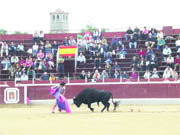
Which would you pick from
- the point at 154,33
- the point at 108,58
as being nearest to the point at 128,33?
the point at 154,33

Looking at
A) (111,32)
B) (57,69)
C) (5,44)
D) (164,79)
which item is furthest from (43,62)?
(164,79)

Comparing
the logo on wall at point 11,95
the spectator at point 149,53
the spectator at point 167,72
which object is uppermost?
the spectator at point 149,53

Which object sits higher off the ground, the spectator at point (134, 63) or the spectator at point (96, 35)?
the spectator at point (96, 35)

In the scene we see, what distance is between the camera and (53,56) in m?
23.1

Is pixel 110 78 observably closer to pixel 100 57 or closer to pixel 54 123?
pixel 100 57

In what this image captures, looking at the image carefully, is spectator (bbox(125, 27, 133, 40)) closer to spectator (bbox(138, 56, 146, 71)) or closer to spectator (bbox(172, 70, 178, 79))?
spectator (bbox(138, 56, 146, 71))

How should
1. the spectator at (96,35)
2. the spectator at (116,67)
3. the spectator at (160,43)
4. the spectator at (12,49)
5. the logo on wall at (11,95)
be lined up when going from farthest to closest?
the spectator at (96,35) → the spectator at (12,49) → the spectator at (160,43) → the spectator at (116,67) → the logo on wall at (11,95)

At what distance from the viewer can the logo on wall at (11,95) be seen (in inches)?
820

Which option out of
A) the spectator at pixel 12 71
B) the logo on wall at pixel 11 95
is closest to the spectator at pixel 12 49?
the spectator at pixel 12 71

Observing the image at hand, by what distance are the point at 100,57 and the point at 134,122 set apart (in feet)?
36.6

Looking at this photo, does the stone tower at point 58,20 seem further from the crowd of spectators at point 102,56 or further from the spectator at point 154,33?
the spectator at point 154,33

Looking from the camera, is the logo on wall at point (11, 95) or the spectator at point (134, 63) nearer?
the logo on wall at point (11, 95)

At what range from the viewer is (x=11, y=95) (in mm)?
20875

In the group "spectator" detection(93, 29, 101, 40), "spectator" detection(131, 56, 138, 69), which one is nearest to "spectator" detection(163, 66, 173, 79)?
"spectator" detection(131, 56, 138, 69)
